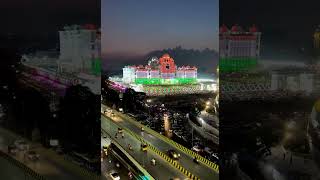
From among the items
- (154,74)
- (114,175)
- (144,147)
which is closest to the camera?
(114,175)

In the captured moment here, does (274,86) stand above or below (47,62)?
below

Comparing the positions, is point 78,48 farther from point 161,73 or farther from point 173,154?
point 173,154

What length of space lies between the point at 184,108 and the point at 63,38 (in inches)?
116

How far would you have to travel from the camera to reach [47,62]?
2.66 m

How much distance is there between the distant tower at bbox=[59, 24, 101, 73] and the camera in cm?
260

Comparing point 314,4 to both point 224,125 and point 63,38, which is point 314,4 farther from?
point 63,38

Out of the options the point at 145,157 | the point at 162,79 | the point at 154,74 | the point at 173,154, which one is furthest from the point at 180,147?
the point at 154,74

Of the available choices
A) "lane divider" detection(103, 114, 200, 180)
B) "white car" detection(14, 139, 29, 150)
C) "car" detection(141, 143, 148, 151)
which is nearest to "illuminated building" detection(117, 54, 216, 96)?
"lane divider" detection(103, 114, 200, 180)

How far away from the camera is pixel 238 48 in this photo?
261cm

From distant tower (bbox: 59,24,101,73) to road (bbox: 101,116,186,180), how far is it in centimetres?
245

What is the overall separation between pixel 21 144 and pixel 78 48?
35.3 inches

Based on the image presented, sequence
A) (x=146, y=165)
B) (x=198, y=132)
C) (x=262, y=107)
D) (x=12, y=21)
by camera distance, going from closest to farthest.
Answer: (x=262, y=107), (x=12, y=21), (x=198, y=132), (x=146, y=165)

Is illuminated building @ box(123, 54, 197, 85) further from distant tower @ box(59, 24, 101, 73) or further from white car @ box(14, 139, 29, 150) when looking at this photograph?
white car @ box(14, 139, 29, 150)

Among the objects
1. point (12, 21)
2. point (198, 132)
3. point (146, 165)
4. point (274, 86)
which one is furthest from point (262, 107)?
point (146, 165)
